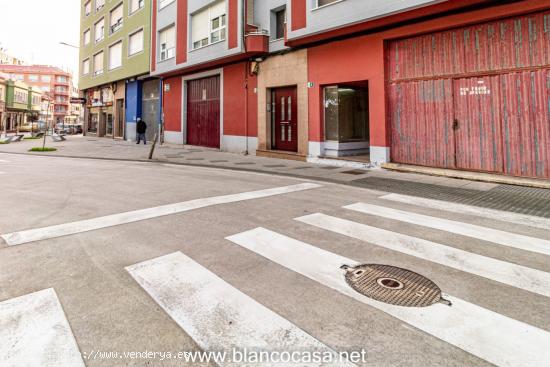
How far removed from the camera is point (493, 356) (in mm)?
1950

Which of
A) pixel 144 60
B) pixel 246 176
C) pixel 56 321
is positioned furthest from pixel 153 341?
pixel 144 60

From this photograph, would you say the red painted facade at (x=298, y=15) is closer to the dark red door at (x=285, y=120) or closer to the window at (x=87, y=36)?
the dark red door at (x=285, y=120)

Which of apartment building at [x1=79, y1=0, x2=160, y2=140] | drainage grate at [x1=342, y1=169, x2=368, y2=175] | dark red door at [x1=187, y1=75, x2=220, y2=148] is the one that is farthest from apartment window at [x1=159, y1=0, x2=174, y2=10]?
drainage grate at [x1=342, y1=169, x2=368, y2=175]

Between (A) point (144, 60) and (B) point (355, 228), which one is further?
(A) point (144, 60)

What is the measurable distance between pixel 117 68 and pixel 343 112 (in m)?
21.2

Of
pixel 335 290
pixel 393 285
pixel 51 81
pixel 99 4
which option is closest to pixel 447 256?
pixel 393 285

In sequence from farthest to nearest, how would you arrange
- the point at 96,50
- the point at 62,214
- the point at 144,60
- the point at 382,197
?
the point at 96,50
the point at 144,60
the point at 382,197
the point at 62,214

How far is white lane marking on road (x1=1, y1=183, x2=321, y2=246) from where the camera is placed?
4049 millimetres

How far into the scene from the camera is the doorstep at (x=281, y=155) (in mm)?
13038

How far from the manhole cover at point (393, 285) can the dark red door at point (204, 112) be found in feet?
50.0

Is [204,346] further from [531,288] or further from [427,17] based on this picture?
[427,17]

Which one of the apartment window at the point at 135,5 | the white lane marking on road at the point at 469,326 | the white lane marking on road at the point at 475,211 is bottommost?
the white lane marking on road at the point at 475,211

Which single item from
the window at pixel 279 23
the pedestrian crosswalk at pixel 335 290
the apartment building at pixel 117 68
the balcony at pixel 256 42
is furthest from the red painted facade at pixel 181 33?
the pedestrian crosswalk at pixel 335 290

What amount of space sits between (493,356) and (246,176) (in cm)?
758
